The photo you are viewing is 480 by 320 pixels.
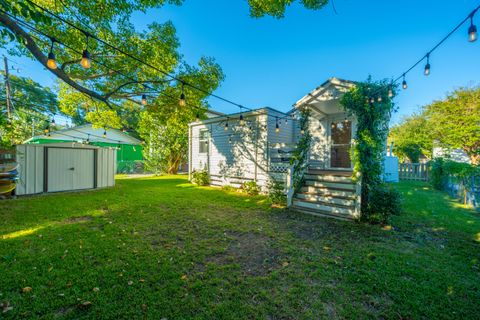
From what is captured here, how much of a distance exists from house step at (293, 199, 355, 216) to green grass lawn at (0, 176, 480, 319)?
0.36 meters

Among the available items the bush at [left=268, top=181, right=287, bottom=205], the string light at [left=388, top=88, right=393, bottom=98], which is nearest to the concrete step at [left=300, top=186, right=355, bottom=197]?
the bush at [left=268, top=181, right=287, bottom=205]

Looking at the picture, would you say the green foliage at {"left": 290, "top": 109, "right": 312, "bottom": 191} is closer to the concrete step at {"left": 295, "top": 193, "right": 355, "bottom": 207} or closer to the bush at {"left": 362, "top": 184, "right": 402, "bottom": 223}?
the concrete step at {"left": 295, "top": 193, "right": 355, "bottom": 207}

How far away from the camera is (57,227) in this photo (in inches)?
165

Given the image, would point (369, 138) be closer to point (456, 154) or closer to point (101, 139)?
point (456, 154)

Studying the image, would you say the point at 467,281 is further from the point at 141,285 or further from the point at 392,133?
the point at 392,133

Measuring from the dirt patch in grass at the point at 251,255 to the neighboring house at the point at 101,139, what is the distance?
51.2ft

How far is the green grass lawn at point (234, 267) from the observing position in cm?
200

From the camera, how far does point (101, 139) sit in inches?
774

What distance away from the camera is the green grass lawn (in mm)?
1999

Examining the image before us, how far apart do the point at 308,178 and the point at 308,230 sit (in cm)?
237

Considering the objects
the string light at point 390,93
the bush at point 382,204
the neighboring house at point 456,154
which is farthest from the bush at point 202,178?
the neighboring house at point 456,154

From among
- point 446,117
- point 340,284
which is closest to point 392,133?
point 446,117

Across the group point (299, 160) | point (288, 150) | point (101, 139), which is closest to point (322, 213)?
point (299, 160)

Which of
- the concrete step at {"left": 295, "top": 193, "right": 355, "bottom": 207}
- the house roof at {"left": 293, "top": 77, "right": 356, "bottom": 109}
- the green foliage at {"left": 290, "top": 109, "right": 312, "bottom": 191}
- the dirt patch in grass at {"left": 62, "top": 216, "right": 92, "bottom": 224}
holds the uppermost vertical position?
the house roof at {"left": 293, "top": 77, "right": 356, "bottom": 109}
